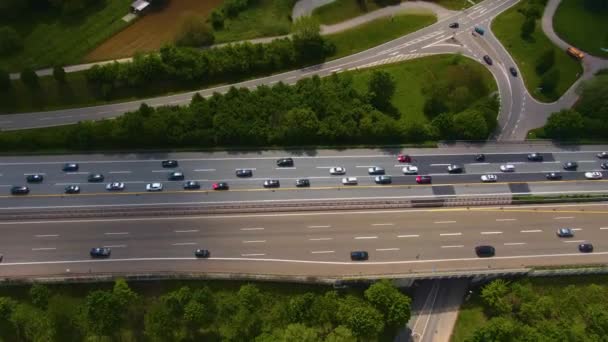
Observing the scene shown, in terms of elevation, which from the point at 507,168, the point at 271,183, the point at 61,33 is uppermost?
the point at 61,33

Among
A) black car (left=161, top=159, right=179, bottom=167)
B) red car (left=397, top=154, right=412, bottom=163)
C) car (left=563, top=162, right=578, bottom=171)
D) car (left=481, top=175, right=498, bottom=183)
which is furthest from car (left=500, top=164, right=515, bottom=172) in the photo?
black car (left=161, top=159, right=179, bottom=167)

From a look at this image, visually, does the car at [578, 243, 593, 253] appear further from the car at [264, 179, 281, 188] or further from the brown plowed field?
the brown plowed field

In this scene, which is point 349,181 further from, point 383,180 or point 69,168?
point 69,168

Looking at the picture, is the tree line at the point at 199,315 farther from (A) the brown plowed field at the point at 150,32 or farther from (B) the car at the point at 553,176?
(A) the brown plowed field at the point at 150,32

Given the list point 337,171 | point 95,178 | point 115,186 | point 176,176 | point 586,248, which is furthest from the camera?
point 337,171

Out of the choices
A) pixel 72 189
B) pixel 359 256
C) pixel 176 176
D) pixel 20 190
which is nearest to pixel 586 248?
pixel 359 256

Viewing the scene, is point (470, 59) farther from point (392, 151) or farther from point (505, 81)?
point (392, 151)

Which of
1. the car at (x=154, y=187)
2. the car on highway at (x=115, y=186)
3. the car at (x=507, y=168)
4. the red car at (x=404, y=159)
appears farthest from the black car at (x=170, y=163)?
the car at (x=507, y=168)
